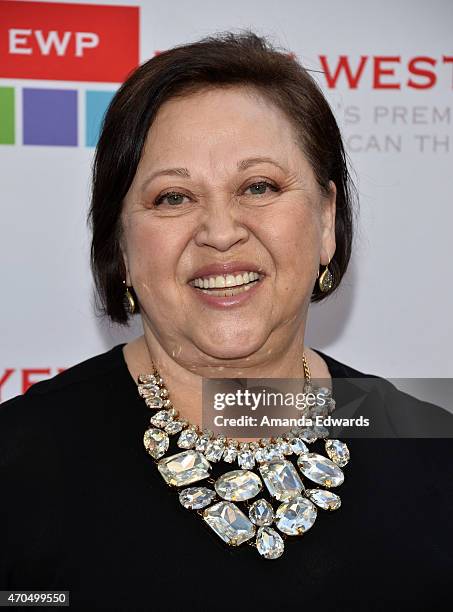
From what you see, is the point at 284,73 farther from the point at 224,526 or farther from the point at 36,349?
the point at 36,349

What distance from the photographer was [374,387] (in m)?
1.68

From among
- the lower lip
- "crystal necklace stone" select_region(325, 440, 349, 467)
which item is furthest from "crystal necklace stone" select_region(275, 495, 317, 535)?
the lower lip

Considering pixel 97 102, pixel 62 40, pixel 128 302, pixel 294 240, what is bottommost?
pixel 128 302

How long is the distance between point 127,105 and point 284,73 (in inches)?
11.4

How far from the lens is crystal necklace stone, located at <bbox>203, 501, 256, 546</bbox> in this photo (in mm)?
1323

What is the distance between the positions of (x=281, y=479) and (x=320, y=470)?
0.25 ft

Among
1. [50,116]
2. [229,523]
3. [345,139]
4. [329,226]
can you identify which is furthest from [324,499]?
[50,116]

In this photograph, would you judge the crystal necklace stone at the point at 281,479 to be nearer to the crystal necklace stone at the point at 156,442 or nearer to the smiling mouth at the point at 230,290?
the crystal necklace stone at the point at 156,442

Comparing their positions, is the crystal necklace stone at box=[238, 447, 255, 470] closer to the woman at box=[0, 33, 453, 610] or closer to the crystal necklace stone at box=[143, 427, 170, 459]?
the woman at box=[0, 33, 453, 610]

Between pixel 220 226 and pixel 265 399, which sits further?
Answer: pixel 265 399

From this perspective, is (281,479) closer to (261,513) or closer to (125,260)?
(261,513)

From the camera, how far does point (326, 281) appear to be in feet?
5.50

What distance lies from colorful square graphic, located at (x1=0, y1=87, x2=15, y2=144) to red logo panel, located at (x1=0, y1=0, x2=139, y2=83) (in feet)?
0.15

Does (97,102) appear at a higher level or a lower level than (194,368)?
higher
